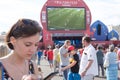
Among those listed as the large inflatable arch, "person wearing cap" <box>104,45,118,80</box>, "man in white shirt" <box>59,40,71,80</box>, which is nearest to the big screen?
the large inflatable arch

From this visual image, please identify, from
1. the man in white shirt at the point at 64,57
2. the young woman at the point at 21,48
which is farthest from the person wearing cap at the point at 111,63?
the young woman at the point at 21,48

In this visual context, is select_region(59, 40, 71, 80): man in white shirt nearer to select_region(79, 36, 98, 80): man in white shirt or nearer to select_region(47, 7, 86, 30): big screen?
select_region(79, 36, 98, 80): man in white shirt

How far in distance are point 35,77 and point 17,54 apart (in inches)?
14.8

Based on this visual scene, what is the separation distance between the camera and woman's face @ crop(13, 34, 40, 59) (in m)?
2.29

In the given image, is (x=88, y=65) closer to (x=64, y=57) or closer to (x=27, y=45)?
(x=64, y=57)

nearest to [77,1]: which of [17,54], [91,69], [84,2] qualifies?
[84,2]

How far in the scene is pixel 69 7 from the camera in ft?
142

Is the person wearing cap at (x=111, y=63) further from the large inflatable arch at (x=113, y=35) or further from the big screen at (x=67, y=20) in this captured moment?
the large inflatable arch at (x=113, y=35)

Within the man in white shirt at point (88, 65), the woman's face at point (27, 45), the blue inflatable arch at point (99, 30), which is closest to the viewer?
the woman's face at point (27, 45)

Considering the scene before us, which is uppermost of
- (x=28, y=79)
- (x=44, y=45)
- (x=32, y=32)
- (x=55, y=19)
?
(x=32, y=32)

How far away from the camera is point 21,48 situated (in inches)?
91.9

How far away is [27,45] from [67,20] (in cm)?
4296

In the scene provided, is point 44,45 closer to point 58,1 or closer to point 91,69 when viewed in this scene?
point 58,1

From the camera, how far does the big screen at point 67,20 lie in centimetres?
4272
